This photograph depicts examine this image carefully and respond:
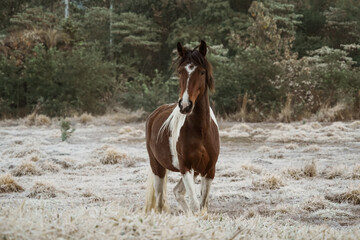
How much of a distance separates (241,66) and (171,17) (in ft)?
48.5

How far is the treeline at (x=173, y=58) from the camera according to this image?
742 inches

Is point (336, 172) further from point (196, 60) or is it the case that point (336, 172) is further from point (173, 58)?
point (173, 58)

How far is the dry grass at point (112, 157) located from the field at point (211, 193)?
2 cm

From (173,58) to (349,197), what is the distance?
10.2 m

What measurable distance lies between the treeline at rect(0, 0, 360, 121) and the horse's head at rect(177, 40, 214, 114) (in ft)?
42.8

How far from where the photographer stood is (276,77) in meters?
19.1

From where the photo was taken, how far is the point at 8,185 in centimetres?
705

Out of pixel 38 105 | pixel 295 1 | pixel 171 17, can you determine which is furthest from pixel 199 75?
pixel 295 1

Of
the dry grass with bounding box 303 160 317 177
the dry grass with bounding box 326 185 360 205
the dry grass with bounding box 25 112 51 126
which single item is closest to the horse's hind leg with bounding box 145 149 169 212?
the dry grass with bounding box 326 185 360 205

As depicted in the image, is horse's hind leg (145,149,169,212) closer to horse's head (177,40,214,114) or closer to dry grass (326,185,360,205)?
horse's head (177,40,214,114)

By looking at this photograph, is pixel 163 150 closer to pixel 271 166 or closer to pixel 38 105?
pixel 271 166

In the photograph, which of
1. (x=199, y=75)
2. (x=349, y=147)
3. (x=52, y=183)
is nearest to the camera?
(x=199, y=75)

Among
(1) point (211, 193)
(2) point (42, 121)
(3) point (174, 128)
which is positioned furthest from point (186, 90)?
(2) point (42, 121)

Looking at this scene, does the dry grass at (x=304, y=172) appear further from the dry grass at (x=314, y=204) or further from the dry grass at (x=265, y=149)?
the dry grass at (x=265, y=149)
